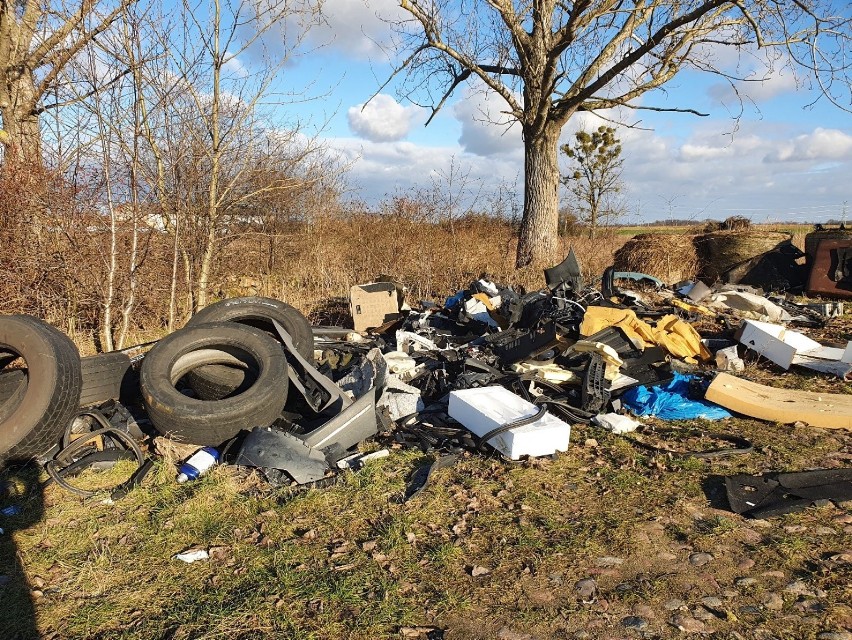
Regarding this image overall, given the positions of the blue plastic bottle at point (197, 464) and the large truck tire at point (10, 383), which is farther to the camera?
the large truck tire at point (10, 383)

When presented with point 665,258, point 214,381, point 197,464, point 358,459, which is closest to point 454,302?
point 214,381

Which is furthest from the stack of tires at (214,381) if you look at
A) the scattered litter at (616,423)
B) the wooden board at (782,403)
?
the wooden board at (782,403)

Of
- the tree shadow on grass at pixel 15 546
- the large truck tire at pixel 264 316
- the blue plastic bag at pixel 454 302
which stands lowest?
the tree shadow on grass at pixel 15 546

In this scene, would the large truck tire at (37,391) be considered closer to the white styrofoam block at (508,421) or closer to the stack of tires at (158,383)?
the stack of tires at (158,383)

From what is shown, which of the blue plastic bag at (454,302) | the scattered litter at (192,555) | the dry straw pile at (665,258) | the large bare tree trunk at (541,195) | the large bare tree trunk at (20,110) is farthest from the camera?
the dry straw pile at (665,258)

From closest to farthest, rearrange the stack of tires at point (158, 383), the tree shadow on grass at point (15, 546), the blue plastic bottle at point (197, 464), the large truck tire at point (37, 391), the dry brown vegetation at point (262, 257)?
the tree shadow on grass at point (15, 546), the blue plastic bottle at point (197, 464), the large truck tire at point (37, 391), the stack of tires at point (158, 383), the dry brown vegetation at point (262, 257)

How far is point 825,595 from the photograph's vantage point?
2648mm

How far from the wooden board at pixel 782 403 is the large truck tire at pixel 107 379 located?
5.48 meters

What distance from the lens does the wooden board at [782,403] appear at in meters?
4.80

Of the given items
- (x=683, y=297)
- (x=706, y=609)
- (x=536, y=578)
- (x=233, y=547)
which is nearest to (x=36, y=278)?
(x=233, y=547)

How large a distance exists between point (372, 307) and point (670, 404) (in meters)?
4.30

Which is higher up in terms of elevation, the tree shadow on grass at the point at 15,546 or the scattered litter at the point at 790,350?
the scattered litter at the point at 790,350

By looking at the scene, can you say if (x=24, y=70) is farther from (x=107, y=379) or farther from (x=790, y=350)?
(x=790, y=350)

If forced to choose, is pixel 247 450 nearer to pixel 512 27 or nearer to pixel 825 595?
pixel 825 595
